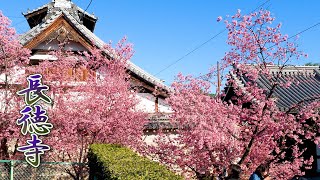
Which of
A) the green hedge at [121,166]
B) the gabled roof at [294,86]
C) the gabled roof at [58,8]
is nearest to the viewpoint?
the green hedge at [121,166]

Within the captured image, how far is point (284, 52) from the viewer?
801 cm

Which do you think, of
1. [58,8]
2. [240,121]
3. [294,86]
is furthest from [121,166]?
[294,86]

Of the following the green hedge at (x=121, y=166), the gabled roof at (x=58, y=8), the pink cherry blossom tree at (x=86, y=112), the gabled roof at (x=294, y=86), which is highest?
the gabled roof at (x=58, y=8)

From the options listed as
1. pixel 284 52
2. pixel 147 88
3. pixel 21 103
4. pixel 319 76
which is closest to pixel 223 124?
pixel 284 52

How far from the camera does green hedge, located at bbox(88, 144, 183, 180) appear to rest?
5707mm

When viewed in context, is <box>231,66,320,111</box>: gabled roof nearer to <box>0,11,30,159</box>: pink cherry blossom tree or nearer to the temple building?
the temple building

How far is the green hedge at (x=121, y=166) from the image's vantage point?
5707 mm

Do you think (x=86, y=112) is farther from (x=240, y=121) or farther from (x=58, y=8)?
(x=58, y=8)

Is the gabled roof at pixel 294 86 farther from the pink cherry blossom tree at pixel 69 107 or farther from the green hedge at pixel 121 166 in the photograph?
the green hedge at pixel 121 166

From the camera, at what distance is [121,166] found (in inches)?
263

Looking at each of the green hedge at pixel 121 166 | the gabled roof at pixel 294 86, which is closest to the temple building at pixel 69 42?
the gabled roof at pixel 294 86

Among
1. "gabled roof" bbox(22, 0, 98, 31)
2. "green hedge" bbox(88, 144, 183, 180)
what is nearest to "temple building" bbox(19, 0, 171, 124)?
"gabled roof" bbox(22, 0, 98, 31)

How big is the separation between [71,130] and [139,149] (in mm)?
1901

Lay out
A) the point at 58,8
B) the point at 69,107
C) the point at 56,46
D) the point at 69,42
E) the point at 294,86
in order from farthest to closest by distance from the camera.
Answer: the point at 294,86
the point at 58,8
the point at 69,42
the point at 56,46
the point at 69,107
